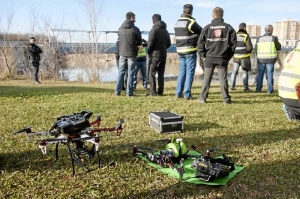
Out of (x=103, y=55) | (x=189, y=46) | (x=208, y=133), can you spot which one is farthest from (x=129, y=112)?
(x=103, y=55)

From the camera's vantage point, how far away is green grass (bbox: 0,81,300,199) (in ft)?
7.96

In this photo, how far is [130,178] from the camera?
8.67ft

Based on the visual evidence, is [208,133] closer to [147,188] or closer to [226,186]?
[226,186]

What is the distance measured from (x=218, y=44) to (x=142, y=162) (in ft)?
12.7

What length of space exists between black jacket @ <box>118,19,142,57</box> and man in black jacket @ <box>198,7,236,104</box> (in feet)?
5.59

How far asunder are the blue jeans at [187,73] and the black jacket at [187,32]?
160 millimetres

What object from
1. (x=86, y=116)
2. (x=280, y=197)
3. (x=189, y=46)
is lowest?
(x=280, y=197)

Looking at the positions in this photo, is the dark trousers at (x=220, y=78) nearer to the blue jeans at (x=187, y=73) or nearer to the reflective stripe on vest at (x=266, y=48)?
the blue jeans at (x=187, y=73)

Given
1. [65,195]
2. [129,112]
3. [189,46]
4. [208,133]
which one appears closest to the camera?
[65,195]

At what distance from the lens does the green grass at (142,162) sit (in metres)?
2.43

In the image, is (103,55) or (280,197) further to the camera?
(103,55)

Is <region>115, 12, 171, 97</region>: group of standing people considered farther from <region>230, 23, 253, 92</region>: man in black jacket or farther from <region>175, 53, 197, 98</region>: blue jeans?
<region>230, 23, 253, 92</region>: man in black jacket

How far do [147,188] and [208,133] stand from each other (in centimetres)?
176

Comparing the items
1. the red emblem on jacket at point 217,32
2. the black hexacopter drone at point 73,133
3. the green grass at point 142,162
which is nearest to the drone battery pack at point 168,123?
the green grass at point 142,162
